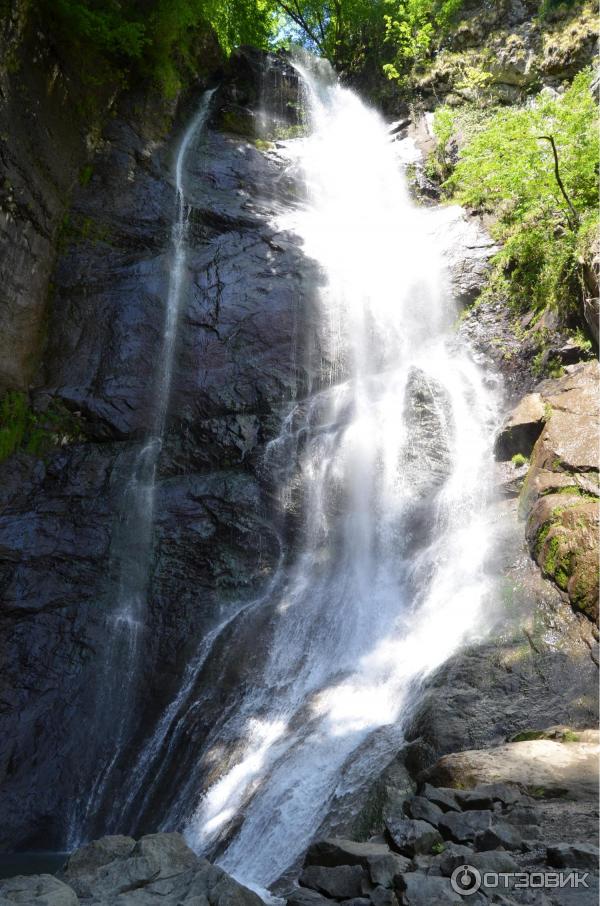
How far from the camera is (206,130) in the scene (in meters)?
17.6

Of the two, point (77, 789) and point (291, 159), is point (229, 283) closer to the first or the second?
point (291, 159)

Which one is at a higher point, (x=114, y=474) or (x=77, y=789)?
(x=114, y=474)

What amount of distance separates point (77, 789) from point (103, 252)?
1030cm

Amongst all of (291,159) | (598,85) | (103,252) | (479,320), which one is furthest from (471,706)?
(291,159)

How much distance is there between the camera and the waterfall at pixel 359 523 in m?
6.75

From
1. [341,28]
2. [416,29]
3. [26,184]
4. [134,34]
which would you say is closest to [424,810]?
[26,184]

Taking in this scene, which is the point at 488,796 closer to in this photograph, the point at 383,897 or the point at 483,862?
the point at 483,862

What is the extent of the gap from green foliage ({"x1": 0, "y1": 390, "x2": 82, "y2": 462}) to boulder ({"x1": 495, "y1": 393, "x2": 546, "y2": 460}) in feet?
24.5

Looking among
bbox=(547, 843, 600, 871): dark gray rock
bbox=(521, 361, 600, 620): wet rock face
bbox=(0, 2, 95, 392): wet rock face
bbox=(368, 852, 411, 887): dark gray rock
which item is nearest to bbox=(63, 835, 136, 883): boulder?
bbox=(368, 852, 411, 887): dark gray rock

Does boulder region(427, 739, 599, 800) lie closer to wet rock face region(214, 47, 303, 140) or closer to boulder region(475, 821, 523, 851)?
boulder region(475, 821, 523, 851)

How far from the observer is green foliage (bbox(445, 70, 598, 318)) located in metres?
10.7

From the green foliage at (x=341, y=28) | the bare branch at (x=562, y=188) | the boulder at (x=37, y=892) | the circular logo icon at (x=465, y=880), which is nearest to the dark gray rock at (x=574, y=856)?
the circular logo icon at (x=465, y=880)

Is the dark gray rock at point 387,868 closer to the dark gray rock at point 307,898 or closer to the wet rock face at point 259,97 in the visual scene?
the dark gray rock at point 307,898

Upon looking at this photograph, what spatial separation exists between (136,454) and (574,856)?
382 inches
